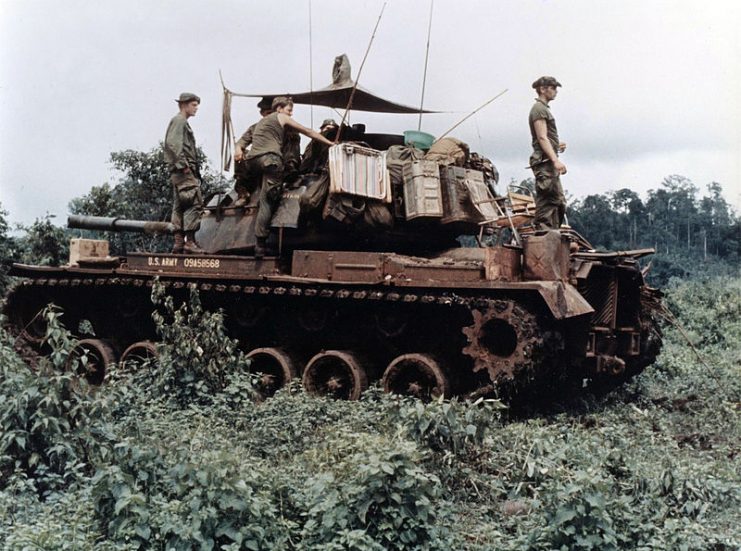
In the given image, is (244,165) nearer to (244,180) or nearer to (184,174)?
(244,180)

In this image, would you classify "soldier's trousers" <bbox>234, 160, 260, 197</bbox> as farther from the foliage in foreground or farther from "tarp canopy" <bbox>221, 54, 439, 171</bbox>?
the foliage in foreground

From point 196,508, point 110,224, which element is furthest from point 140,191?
point 196,508

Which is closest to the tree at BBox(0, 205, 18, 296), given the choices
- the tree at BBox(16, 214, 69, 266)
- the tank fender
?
the tree at BBox(16, 214, 69, 266)

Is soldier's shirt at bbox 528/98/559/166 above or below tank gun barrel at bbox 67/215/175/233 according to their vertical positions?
above

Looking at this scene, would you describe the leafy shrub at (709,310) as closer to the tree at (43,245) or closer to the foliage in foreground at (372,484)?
the foliage in foreground at (372,484)

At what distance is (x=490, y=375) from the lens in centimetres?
927

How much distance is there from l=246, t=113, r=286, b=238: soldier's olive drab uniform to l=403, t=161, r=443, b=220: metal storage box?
1.51 meters

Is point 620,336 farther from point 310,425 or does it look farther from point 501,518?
point 501,518

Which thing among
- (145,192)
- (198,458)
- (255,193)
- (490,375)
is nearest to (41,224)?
(145,192)

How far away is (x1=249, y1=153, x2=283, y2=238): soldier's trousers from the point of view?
36.8 feet

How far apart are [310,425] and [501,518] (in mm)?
2509

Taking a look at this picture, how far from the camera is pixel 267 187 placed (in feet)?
36.9

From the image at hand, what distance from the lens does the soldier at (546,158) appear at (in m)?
10.4

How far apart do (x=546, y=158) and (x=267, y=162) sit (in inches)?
125
